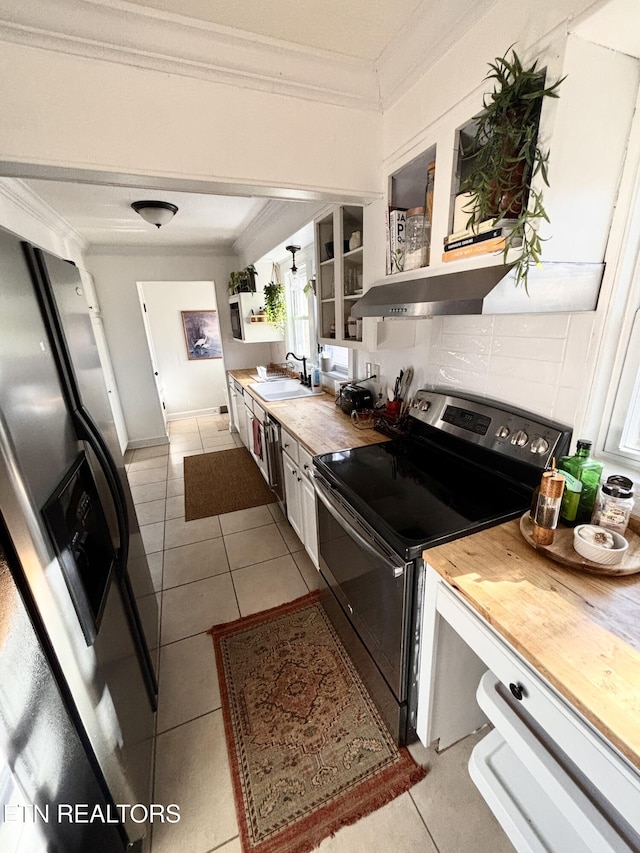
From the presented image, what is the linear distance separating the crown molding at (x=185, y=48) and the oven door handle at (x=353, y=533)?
62.9 inches

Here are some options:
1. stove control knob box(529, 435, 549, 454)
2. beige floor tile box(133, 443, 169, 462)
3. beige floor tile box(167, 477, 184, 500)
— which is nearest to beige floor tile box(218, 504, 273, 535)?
beige floor tile box(167, 477, 184, 500)

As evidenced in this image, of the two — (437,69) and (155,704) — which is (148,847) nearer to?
(155,704)

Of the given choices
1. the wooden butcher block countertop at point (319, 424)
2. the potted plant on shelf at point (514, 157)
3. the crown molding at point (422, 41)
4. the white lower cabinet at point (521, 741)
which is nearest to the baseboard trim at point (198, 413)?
the wooden butcher block countertop at point (319, 424)

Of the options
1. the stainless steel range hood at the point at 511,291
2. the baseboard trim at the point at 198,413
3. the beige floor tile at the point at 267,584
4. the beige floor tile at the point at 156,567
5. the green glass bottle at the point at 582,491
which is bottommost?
the beige floor tile at the point at 156,567

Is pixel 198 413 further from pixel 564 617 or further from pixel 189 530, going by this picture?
pixel 564 617

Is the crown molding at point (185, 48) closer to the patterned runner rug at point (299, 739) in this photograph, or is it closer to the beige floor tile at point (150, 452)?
the patterned runner rug at point (299, 739)

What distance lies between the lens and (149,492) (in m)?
3.47

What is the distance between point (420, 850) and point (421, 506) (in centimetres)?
106

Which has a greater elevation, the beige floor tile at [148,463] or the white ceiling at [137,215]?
the white ceiling at [137,215]

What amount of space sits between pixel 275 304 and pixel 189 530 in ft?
8.40

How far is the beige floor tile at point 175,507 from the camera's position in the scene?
9.96 ft

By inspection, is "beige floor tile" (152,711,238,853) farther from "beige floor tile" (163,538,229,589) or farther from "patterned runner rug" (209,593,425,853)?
"beige floor tile" (163,538,229,589)

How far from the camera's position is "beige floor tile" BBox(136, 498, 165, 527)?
2981 millimetres

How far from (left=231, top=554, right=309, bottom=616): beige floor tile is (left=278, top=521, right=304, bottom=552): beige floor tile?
103mm
